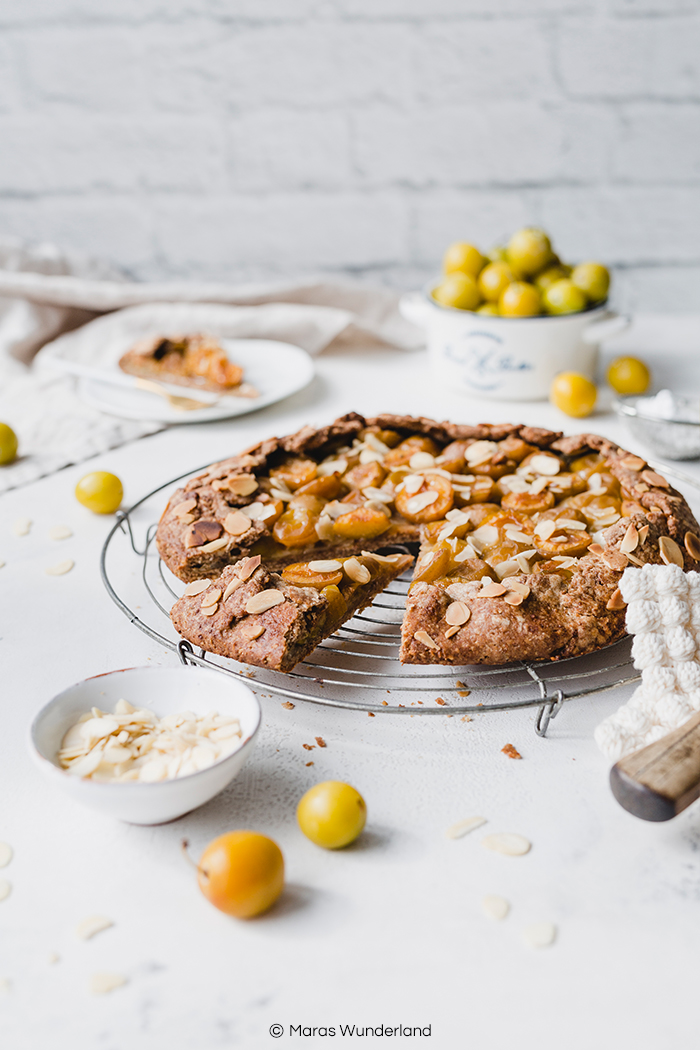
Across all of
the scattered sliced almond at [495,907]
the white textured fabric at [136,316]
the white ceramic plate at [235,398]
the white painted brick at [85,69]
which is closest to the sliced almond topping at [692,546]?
the scattered sliced almond at [495,907]

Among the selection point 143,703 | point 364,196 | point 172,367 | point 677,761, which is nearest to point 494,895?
point 677,761

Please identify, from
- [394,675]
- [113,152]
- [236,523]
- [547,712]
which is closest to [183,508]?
[236,523]

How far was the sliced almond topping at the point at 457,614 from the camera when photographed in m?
1.43

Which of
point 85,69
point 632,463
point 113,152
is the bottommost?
point 632,463

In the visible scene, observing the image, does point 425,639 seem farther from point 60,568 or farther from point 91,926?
point 60,568

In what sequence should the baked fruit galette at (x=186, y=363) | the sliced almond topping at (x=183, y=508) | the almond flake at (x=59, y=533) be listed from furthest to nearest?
the baked fruit galette at (x=186, y=363) < the almond flake at (x=59, y=533) < the sliced almond topping at (x=183, y=508)

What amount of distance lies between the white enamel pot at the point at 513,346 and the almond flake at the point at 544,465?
2.70 ft

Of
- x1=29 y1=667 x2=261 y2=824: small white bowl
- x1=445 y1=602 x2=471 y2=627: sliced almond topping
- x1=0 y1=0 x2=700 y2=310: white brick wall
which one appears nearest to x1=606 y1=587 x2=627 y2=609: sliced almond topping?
x1=445 y1=602 x2=471 y2=627: sliced almond topping

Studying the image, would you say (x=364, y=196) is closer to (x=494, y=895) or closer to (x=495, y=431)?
(x=495, y=431)

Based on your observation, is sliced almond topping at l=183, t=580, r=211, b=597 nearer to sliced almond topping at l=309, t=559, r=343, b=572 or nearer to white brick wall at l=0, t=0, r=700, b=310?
sliced almond topping at l=309, t=559, r=343, b=572

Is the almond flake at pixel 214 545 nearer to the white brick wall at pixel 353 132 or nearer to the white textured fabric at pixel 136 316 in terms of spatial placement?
the white textured fabric at pixel 136 316

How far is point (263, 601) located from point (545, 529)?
22.8 inches

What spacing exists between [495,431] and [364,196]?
2.34 meters

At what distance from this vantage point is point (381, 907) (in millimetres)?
1109
